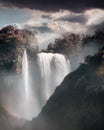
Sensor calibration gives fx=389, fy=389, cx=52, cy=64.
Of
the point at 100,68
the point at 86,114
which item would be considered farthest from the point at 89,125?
the point at 100,68

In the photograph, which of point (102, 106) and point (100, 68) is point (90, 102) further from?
point (100, 68)

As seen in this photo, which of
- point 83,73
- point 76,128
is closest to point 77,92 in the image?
point 83,73

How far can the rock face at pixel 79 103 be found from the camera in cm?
14462

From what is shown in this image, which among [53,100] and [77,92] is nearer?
[77,92]

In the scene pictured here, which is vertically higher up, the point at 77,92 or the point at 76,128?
the point at 77,92

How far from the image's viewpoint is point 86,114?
147 metres

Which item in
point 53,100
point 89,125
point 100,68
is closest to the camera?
point 89,125

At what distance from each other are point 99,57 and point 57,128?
121 ft

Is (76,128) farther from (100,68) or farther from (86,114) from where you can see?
(100,68)

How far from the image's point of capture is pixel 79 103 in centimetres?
15612

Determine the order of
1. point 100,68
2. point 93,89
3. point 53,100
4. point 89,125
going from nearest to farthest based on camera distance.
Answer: point 89,125
point 93,89
point 100,68
point 53,100

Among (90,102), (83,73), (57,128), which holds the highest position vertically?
(83,73)

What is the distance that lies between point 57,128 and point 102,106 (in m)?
23.4

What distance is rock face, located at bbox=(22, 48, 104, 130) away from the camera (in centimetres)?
14462
